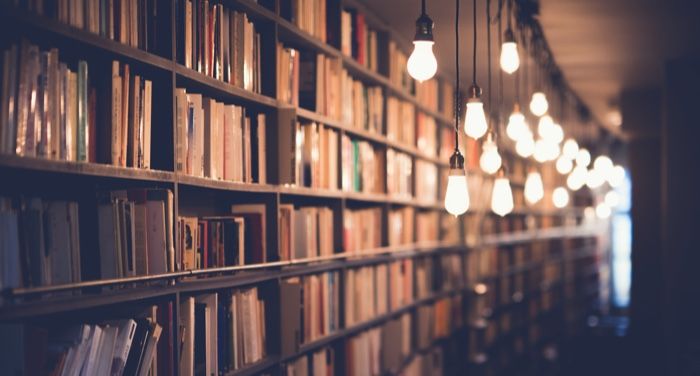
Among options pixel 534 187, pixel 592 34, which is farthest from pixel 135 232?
pixel 592 34

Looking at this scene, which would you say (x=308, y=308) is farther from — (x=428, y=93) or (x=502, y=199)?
(x=428, y=93)

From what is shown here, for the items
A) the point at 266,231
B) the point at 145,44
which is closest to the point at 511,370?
the point at 266,231

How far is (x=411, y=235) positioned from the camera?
17.8 feet

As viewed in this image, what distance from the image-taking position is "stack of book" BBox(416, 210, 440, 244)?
5633 mm

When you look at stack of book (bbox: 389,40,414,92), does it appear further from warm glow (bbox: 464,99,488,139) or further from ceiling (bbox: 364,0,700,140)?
warm glow (bbox: 464,99,488,139)

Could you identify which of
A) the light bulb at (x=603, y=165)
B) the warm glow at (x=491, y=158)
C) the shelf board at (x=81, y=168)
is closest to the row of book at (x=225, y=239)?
the shelf board at (x=81, y=168)

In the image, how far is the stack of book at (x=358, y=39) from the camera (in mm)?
4113

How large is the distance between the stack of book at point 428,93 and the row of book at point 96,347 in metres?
3.48

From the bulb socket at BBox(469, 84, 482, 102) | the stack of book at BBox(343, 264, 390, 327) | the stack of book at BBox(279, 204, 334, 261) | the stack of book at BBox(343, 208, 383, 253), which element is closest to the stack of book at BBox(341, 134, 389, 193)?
the stack of book at BBox(343, 208, 383, 253)

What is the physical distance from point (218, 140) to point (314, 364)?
137 centimetres

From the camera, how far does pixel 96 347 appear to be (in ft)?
6.77

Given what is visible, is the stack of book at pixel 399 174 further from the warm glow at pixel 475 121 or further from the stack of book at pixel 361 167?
the warm glow at pixel 475 121

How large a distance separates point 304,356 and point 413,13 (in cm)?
220

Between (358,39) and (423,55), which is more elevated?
(358,39)
